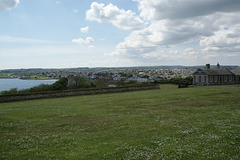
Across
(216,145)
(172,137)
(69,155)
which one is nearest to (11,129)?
(69,155)

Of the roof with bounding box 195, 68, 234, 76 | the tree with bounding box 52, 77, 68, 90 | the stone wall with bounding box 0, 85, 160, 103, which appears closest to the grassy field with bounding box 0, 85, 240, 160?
the stone wall with bounding box 0, 85, 160, 103

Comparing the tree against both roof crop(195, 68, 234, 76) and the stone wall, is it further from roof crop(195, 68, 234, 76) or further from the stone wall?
roof crop(195, 68, 234, 76)

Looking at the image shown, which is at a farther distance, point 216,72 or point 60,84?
point 60,84

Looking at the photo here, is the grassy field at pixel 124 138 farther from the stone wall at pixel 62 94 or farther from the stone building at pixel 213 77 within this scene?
the stone building at pixel 213 77

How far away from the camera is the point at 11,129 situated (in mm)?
15570

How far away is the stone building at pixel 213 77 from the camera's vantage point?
67188 millimetres

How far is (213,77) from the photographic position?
67.6m

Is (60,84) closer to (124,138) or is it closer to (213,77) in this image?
(213,77)

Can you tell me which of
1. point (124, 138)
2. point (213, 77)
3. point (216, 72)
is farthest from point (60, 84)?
point (124, 138)

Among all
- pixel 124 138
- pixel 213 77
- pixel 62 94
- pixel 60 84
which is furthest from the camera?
pixel 60 84

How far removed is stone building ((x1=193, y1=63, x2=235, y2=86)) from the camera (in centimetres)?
6719

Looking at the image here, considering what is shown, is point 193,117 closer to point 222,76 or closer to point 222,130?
point 222,130

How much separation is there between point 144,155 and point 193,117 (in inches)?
383

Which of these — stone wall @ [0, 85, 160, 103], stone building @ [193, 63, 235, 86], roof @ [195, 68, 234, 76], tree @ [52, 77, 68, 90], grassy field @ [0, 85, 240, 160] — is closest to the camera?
grassy field @ [0, 85, 240, 160]
